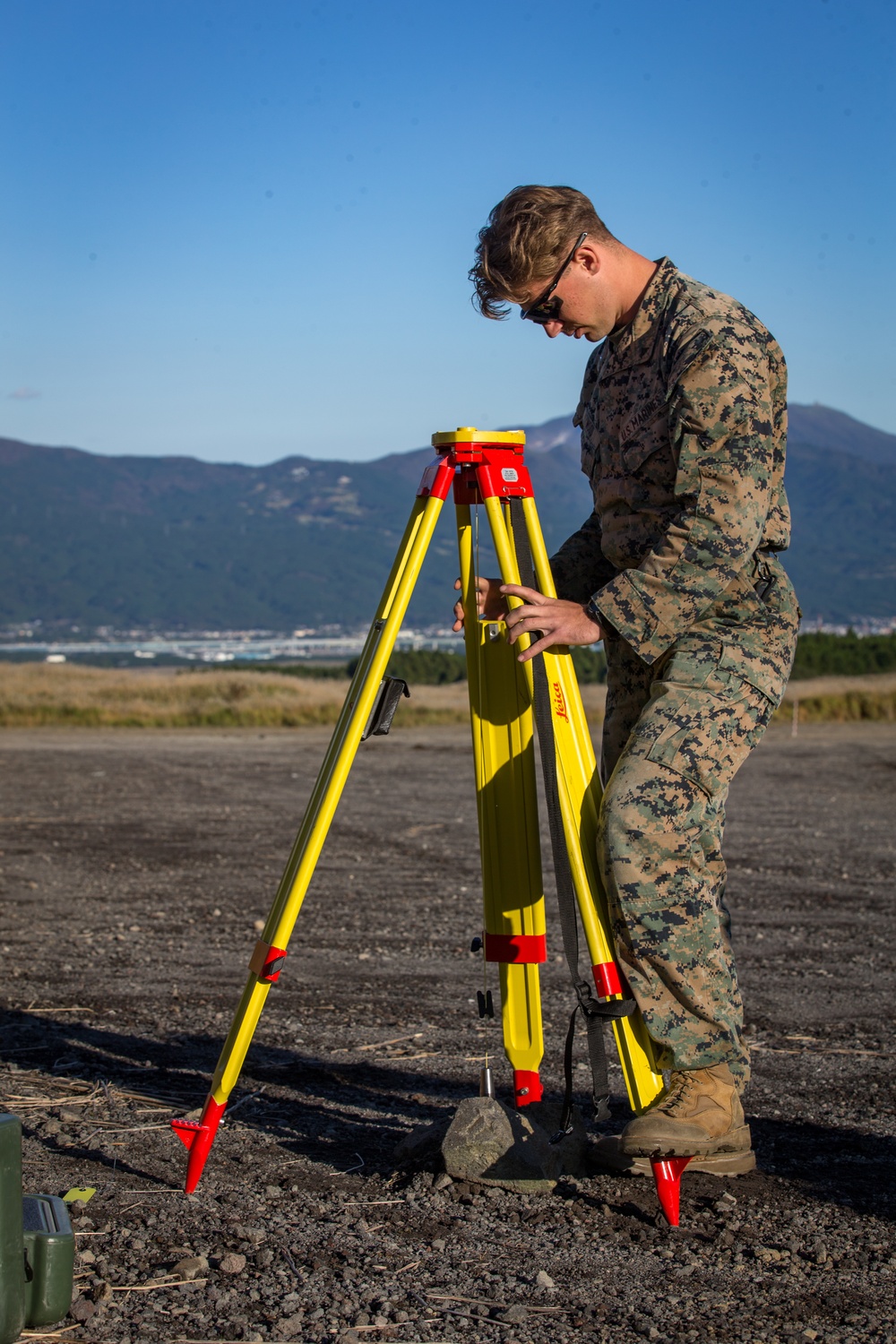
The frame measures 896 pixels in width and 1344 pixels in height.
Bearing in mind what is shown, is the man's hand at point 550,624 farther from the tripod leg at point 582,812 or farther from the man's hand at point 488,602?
the man's hand at point 488,602

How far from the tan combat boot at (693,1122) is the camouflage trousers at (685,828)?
0.07 meters

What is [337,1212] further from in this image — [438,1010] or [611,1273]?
[438,1010]

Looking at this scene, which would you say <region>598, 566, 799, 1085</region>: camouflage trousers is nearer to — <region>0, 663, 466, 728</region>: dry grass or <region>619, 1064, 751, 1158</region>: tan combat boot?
<region>619, 1064, 751, 1158</region>: tan combat boot

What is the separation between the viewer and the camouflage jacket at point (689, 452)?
10.1 ft

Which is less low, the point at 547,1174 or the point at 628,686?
the point at 628,686

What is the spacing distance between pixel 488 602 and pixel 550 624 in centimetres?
48

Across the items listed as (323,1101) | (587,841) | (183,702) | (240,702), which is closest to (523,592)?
(587,841)

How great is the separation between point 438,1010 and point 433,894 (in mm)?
2883

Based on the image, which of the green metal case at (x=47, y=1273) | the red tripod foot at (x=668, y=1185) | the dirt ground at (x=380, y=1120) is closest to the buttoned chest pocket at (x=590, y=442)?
the red tripod foot at (x=668, y=1185)

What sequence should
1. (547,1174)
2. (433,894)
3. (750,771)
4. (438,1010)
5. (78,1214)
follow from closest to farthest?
(78,1214) → (547,1174) → (438,1010) → (433,894) → (750,771)

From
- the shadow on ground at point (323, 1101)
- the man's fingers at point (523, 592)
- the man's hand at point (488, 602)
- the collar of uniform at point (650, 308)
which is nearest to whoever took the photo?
the man's fingers at point (523, 592)

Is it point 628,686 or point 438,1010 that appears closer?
point 628,686

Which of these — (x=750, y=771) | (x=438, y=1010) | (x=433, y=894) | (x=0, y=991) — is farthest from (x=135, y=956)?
(x=750, y=771)

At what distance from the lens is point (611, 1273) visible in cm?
279
